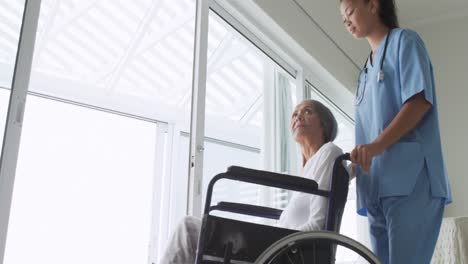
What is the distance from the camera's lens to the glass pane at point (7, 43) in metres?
1.37

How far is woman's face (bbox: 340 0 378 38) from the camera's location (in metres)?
1.36

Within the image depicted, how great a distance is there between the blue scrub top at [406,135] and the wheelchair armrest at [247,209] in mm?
306

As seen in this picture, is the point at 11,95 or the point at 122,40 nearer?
the point at 11,95

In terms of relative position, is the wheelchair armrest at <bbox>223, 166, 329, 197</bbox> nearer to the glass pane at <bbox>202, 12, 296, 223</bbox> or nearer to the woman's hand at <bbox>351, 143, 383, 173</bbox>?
the woman's hand at <bbox>351, 143, 383, 173</bbox>

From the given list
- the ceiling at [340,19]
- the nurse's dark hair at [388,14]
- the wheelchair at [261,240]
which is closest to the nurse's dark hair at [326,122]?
the nurse's dark hair at [388,14]

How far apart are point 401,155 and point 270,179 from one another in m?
0.37

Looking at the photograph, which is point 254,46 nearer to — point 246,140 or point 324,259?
point 246,140

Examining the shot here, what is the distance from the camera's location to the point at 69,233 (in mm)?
4398

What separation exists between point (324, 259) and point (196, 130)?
1.13 meters

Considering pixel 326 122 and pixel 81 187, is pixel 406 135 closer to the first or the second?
pixel 326 122

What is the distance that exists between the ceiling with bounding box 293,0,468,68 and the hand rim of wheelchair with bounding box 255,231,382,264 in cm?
224

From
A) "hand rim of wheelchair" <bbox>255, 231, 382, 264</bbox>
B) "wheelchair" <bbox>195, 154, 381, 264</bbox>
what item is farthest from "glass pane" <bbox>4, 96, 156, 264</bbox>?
"hand rim of wheelchair" <bbox>255, 231, 382, 264</bbox>

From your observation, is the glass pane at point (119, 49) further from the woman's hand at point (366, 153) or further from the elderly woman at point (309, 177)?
the woman's hand at point (366, 153)

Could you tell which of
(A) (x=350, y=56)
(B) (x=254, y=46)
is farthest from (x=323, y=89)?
(B) (x=254, y=46)
